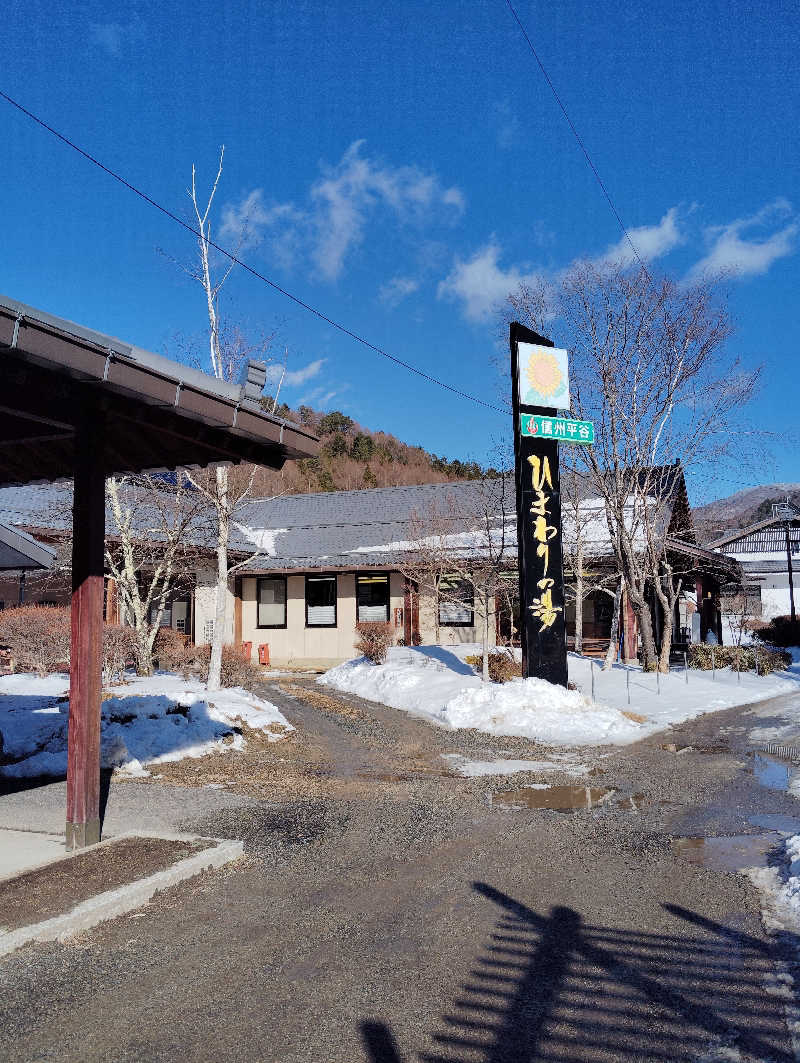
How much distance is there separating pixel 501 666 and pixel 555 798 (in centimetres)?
977

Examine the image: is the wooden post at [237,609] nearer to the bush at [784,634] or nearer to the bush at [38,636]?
the bush at [38,636]

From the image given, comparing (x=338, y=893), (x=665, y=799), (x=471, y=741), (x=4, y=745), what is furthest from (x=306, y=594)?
(x=338, y=893)

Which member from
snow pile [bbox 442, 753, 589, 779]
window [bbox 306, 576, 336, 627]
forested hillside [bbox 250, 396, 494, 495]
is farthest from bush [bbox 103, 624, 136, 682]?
forested hillside [bbox 250, 396, 494, 495]

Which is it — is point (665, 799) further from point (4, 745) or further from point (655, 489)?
point (655, 489)

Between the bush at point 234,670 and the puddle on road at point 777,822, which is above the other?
the bush at point 234,670

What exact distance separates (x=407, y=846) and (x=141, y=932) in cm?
246

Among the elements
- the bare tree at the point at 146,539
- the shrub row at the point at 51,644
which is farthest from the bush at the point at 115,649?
the bare tree at the point at 146,539

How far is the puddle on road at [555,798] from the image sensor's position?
8.06 metres

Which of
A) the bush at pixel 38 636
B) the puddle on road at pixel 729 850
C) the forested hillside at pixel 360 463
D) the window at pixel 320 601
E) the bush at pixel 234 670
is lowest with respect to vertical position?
the puddle on road at pixel 729 850

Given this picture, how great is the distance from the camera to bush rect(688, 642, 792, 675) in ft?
75.7

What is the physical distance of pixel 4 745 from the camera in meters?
9.84

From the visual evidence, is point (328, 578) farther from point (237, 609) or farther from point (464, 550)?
point (464, 550)

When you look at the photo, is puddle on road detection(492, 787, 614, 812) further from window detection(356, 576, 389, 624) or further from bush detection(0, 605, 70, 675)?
window detection(356, 576, 389, 624)

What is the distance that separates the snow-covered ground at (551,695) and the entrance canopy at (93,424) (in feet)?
24.7
